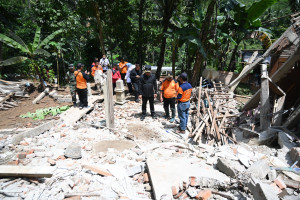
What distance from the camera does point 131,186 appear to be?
3.22 metres

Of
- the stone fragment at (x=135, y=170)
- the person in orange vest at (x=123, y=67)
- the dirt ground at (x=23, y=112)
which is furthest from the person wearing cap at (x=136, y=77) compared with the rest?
the stone fragment at (x=135, y=170)

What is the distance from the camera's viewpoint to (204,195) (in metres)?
2.75

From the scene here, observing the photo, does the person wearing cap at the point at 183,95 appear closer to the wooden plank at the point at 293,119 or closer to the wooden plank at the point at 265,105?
the wooden plank at the point at 265,105

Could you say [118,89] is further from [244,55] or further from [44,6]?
[244,55]

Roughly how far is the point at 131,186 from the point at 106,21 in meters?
10.3

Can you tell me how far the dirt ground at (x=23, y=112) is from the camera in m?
6.14

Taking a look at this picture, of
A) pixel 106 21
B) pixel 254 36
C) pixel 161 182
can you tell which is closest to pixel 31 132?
pixel 161 182

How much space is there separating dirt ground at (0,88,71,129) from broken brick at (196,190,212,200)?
220 inches

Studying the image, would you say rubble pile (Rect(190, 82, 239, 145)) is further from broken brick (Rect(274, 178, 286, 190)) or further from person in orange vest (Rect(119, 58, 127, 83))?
person in orange vest (Rect(119, 58, 127, 83))

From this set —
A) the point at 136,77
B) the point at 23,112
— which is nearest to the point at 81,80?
the point at 136,77

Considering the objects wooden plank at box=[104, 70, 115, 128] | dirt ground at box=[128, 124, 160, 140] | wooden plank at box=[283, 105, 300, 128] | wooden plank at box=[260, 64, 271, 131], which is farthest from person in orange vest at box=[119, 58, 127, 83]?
wooden plank at box=[283, 105, 300, 128]

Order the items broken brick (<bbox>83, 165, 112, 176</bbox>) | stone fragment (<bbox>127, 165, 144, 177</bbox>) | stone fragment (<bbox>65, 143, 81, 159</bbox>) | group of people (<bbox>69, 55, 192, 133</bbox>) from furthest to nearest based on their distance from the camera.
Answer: group of people (<bbox>69, 55, 192, 133</bbox>) < stone fragment (<bbox>65, 143, 81, 159</bbox>) < stone fragment (<bbox>127, 165, 144, 177</bbox>) < broken brick (<bbox>83, 165, 112, 176</bbox>)

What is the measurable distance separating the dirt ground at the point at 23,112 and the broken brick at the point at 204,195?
559 centimetres

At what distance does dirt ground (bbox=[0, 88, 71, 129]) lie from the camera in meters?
6.14
